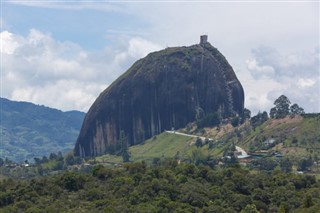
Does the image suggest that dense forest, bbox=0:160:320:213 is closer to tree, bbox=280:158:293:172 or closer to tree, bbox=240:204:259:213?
tree, bbox=240:204:259:213

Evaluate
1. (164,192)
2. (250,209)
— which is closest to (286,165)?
(164,192)

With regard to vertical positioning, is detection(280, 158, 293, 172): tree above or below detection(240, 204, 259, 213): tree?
above

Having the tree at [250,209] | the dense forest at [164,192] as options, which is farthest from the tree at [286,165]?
the tree at [250,209]

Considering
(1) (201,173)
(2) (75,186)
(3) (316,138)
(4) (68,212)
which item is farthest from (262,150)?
(4) (68,212)

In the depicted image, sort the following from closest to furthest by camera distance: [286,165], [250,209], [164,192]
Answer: [250,209], [164,192], [286,165]

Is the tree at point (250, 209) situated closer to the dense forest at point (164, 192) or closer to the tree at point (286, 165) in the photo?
the dense forest at point (164, 192)

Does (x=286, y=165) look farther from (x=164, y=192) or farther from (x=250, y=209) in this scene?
(x=250, y=209)

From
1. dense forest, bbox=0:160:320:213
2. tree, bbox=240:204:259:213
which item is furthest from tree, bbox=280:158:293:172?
tree, bbox=240:204:259:213

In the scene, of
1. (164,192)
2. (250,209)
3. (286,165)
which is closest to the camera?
(250,209)

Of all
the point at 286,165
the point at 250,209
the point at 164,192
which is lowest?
the point at 250,209
